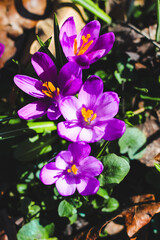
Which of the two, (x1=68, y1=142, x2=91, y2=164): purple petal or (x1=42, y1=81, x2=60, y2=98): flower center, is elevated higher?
(x1=42, y1=81, x2=60, y2=98): flower center

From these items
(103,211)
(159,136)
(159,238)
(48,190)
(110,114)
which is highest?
(110,114)

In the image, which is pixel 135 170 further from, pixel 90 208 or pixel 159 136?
pixel 90 208

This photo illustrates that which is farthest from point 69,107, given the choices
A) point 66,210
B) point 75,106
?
point 66,210

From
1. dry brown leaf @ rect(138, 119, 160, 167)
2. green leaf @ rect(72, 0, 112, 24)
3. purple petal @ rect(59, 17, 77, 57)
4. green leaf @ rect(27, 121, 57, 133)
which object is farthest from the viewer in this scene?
dry brown leaf @ rect(138, 119, 160, 167)

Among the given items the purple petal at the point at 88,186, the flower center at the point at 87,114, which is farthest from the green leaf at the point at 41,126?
the purple petal at the point at 88,186

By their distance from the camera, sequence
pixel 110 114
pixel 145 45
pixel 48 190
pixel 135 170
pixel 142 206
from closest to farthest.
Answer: pixel 110 114
pixel 142 206
pixel 48 190
pixel 135 170
pixel 145 45

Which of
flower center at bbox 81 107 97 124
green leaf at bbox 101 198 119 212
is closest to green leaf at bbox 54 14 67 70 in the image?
flower center at bbox 81 107 97 124

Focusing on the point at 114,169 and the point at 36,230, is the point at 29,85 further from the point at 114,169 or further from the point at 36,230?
the point at 36,230

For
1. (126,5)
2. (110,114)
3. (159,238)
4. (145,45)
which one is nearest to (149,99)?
(145,45)

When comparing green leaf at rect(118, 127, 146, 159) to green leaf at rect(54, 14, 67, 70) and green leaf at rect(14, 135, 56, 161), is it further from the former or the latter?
green leaf at rect(54, 14, 67, 70)
